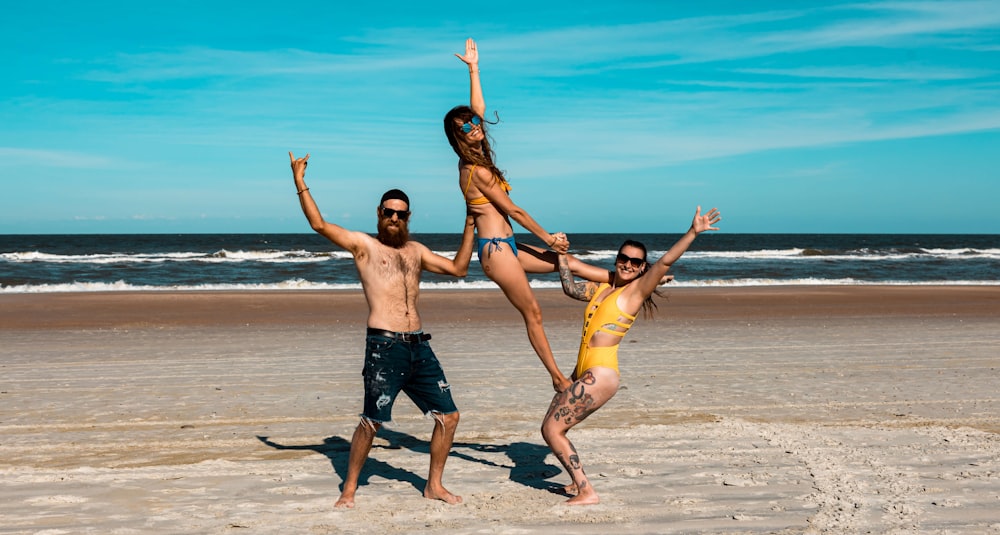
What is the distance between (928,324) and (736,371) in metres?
8.49

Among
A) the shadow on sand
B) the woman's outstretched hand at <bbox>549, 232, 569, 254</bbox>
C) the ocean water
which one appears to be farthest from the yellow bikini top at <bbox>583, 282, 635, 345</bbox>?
the ocean water

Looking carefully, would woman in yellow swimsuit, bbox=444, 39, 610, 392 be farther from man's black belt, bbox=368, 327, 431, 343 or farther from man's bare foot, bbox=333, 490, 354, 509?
man's bare foot, bbox=333, 490, 354, 509

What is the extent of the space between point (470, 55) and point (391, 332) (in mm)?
2580

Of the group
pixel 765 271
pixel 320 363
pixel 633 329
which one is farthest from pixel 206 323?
pixel 765 271

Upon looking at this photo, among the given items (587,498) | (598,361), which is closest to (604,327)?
(598,361)

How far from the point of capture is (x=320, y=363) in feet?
41.1

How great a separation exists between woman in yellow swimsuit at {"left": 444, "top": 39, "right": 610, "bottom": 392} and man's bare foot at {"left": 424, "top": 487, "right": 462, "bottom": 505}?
3.70 ft

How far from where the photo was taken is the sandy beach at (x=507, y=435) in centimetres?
553

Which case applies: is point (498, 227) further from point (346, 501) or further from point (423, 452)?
point (423, 452)

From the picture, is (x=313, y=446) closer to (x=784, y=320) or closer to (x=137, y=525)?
(x=137, y=525)

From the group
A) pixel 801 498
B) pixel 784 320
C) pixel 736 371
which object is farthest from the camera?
pixel 784 320

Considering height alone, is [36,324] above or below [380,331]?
below

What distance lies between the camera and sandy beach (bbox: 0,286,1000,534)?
5.53 metres

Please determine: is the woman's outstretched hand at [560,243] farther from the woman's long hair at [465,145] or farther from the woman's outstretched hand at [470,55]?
the woman's outstretched hand at [470,55]
